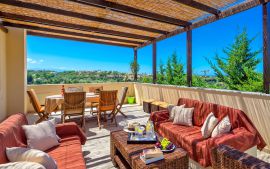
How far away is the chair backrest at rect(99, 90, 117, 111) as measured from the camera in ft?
15.1

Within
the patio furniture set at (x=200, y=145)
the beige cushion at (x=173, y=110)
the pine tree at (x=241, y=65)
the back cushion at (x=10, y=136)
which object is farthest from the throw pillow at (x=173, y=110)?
the back cushion at (x=10, y=136)

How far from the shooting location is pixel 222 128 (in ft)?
8.18

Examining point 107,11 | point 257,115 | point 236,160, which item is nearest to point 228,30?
point 257,115

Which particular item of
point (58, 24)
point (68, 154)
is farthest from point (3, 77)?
point (68, 154)

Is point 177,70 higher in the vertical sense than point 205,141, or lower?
higher

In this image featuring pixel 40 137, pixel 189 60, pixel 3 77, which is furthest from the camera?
pixel 189 60

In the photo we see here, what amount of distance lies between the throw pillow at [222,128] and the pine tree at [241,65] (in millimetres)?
1902

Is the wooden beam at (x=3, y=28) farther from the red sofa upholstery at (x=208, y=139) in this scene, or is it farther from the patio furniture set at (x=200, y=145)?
the red sofa upholstery at (x=208, y=139)

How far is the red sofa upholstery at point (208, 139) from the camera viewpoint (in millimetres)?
2230

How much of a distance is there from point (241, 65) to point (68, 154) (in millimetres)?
4554

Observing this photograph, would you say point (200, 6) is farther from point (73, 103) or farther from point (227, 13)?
point (73, 103)

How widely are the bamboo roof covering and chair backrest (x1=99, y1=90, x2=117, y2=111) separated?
2.13 m

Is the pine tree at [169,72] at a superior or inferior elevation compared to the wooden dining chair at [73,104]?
superior

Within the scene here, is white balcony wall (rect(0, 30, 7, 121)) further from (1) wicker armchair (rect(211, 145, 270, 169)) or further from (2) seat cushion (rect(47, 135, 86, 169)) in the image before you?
(1) wicker armchair (rect(211, 145, 270, 169))
